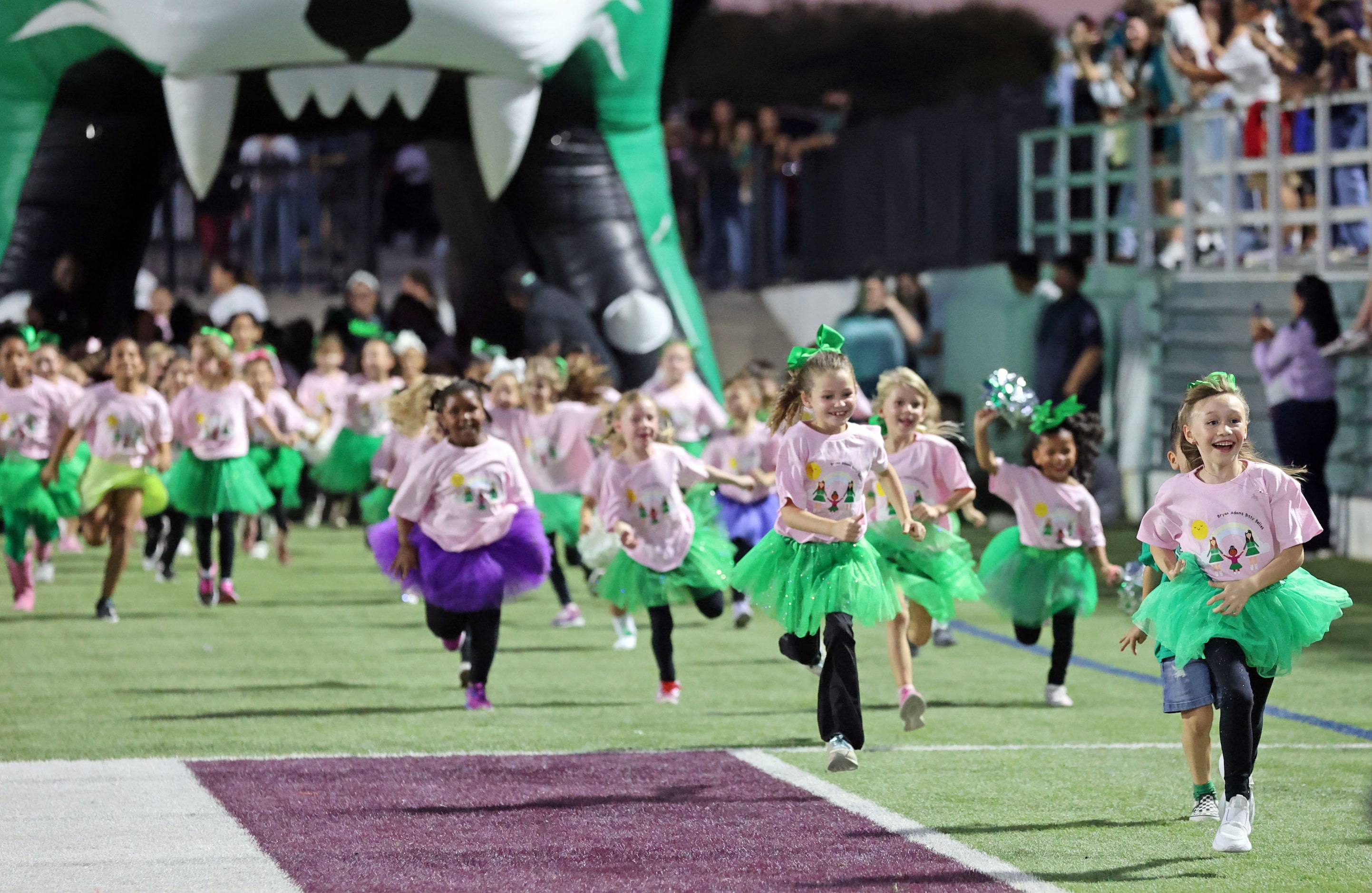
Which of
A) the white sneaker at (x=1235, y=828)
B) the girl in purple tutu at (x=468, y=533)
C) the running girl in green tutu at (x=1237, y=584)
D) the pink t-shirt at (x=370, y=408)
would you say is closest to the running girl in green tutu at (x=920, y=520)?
the girl in purple tutu at (x=468, y=533)

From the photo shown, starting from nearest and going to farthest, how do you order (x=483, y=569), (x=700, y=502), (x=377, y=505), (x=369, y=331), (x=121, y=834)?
(x=121, y=834), (x=483, y=569), (x=700, y=502), (x=377, y=505), (x=369, y=331)

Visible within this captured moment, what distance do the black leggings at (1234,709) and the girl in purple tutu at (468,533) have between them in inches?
123

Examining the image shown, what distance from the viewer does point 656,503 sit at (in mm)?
8852

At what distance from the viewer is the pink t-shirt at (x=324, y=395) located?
46.4ft

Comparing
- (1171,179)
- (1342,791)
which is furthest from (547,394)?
(1171,179)

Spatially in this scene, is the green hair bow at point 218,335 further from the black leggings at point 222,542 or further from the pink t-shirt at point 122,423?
the black leggings at point 222,542

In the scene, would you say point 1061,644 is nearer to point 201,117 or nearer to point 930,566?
point 930,566

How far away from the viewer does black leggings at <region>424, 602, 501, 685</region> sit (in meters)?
8.37

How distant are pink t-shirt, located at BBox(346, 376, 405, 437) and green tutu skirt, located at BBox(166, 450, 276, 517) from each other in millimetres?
1895

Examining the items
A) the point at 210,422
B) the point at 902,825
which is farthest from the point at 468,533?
the point at 210,422

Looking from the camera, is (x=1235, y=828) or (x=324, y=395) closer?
(x=1235, y=828)

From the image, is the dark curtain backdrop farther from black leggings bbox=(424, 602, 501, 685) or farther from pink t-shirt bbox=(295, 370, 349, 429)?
black leggings bbox=(424, 602, 501, 685)

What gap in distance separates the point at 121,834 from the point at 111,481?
17.9ft

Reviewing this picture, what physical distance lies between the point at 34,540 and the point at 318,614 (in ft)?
10.1
